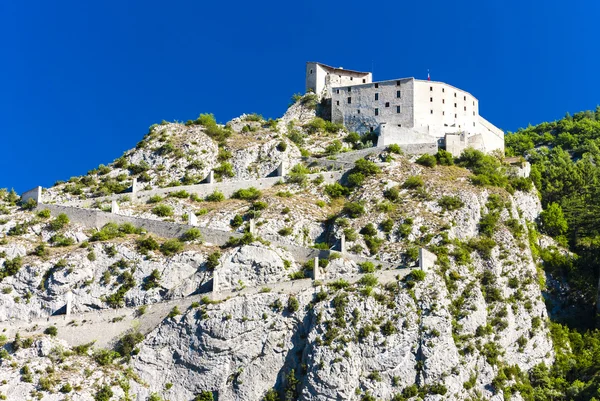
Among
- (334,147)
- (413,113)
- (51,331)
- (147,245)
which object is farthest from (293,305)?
(413,113)

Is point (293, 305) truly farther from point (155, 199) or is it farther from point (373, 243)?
point (155, 199)

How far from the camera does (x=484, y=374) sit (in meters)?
51.2

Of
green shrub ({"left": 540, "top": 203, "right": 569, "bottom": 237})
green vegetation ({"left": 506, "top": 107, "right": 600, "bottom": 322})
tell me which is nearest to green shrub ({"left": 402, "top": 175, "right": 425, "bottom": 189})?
green vegetation ({"left": 506, "top": 107, "right": 600, "bottom": 322})

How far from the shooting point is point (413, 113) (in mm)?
75750

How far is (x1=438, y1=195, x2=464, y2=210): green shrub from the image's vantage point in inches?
2383

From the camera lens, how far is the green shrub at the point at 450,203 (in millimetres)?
60531

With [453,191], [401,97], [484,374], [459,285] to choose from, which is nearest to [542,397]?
[484,374]

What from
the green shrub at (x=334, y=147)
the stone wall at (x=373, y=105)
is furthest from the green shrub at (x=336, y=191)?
the stone wall at (x=373, y=105)

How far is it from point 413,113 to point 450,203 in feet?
55.8

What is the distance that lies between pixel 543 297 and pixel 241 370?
2246 centimetres

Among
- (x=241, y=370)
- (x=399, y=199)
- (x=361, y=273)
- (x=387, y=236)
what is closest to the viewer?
(x=241, y=370)

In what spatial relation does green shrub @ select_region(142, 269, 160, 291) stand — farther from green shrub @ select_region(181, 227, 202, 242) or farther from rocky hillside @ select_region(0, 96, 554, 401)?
green shrub @ select_region(181, 227, 202, 242)

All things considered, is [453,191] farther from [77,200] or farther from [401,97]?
[77,200]

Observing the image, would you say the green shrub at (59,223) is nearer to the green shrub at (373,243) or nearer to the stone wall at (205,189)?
the stone wall at (205,189)
